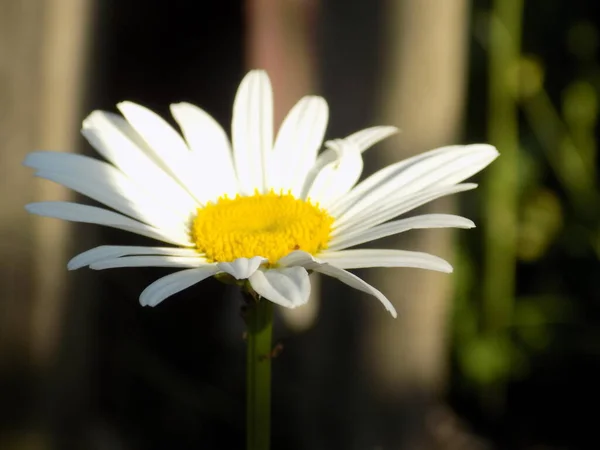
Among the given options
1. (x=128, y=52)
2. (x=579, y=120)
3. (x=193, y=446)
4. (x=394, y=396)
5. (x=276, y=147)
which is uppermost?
(x=128, y=52)

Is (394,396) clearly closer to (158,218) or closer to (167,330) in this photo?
(167,330)

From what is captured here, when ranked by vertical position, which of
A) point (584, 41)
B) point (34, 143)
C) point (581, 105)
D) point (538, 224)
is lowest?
point (538, 224)

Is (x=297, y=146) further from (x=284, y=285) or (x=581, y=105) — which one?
(x=581, y=105)

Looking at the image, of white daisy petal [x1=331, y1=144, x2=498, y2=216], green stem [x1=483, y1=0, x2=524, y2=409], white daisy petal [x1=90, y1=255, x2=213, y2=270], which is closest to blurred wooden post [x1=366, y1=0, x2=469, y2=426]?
green stem [x1=483, y1=0, x2=524, y2=409]

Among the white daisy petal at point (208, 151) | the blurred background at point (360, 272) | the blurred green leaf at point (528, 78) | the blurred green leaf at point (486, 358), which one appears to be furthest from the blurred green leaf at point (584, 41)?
the white daisy petal at point (208, 151)

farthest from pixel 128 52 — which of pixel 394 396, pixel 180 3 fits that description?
pixel 394 396

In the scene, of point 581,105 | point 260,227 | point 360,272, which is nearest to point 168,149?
point 260,227
